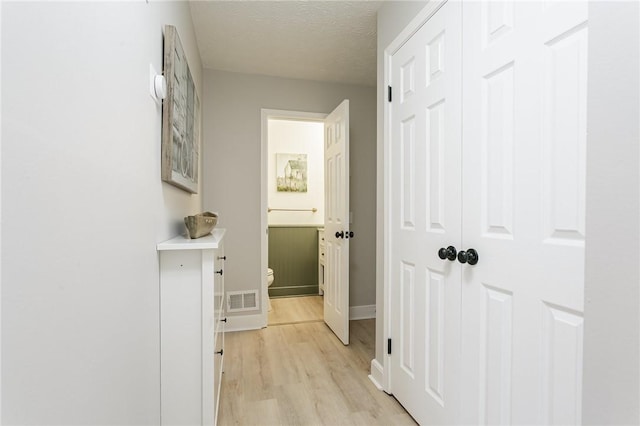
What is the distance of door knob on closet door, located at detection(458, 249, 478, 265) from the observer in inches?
47.6

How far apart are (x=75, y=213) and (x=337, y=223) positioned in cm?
226

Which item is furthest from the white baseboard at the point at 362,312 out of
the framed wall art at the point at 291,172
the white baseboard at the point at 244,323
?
the framed wall art at the point at 291,172

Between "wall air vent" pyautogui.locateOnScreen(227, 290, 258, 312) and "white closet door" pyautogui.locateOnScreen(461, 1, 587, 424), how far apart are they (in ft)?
7.12

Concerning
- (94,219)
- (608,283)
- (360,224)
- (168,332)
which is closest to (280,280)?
(360,224)

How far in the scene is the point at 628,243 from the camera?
1.50 ft

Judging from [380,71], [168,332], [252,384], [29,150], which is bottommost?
[252,384]

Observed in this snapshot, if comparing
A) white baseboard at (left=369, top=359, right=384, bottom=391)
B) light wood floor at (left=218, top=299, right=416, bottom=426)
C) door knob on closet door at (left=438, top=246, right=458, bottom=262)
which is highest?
door knob on closet door at (left=438, top=246, right=458, bottom=262)

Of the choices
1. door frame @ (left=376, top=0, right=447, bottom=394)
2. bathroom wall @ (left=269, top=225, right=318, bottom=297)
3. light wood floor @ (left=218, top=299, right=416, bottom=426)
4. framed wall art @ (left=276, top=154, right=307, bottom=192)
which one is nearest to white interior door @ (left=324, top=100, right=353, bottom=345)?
light wood floor @ (left=218, top=299, right=416, bottom=426)

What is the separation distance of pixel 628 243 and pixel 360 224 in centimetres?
286

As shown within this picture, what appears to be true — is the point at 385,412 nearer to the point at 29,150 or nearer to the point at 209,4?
the point at 29,150

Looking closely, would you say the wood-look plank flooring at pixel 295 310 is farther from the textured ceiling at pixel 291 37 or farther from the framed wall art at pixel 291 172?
the textured ceiling at pixel 291 37

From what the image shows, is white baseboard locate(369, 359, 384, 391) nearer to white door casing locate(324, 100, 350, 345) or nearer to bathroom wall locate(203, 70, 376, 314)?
white door casing locate(324, 100, 350, 345)

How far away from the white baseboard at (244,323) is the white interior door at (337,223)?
2.14 feet

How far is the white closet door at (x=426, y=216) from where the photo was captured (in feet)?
4.37
